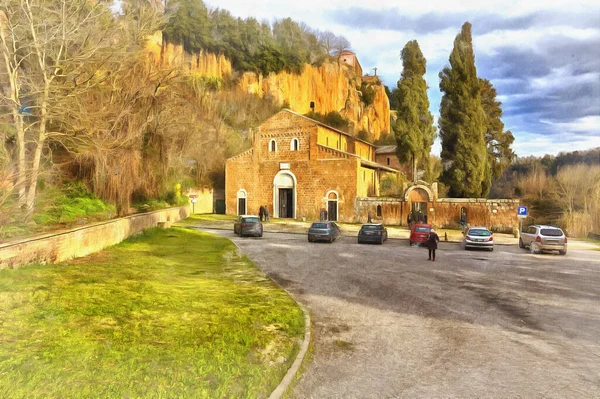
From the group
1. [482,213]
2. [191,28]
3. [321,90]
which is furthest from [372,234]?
[321,90]

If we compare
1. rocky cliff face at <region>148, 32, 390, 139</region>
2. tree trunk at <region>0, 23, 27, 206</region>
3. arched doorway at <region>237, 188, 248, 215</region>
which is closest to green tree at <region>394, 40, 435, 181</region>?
arched doorway at <region>237, 188, 248, 215</region>

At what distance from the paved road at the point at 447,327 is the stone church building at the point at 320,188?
703 inches

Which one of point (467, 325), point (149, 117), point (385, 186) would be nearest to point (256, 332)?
point (467, 325)

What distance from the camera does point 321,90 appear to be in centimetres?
9638

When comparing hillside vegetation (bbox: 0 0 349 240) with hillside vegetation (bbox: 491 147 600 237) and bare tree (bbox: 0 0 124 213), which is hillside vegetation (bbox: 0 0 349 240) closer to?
bare tree (bbox: 0 0 124 213)

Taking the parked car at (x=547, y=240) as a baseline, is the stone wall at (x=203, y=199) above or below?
above

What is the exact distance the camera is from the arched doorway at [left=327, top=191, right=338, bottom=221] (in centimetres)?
4084

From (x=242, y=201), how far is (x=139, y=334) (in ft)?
124

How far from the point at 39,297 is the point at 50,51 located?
1151 cm

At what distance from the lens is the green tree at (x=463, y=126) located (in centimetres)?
3900

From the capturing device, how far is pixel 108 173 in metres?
20.9

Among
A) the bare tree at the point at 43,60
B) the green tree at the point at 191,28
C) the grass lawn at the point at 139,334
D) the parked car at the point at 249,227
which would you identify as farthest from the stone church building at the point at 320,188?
the green tree at the point at 191,28

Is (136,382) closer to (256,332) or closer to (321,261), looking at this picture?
(256,332)

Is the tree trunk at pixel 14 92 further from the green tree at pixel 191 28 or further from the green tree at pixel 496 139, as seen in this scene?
the green tree at pixel 191 28
